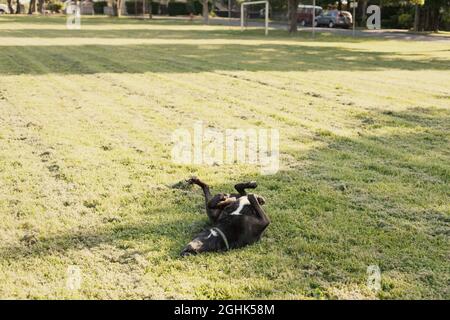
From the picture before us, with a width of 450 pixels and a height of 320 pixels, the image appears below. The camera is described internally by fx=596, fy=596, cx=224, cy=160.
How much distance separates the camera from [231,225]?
15.3ft

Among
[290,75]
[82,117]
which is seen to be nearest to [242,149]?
[82,117]

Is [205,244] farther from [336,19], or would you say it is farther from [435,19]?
[336,19]

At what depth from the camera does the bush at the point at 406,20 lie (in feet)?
142

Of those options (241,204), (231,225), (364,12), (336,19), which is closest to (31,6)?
(336,19)

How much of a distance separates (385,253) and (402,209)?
43.9 inches

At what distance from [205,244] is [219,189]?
1.57 m

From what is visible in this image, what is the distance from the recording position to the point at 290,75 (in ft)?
51.6
